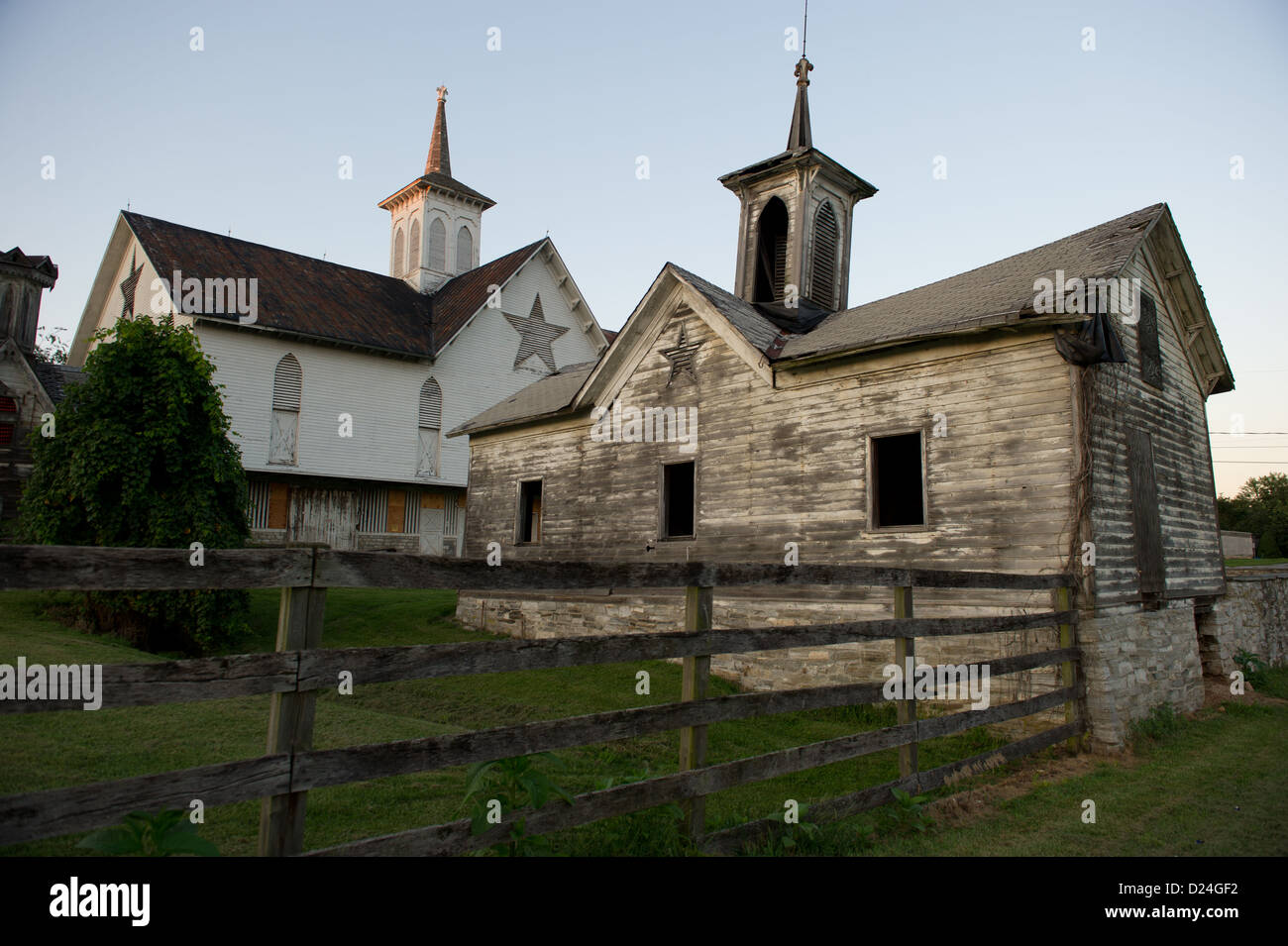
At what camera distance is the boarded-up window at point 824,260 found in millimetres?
17141

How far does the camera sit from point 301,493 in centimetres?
2612

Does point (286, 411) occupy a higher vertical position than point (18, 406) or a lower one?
higher

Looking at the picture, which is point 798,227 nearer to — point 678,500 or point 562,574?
point 678,500

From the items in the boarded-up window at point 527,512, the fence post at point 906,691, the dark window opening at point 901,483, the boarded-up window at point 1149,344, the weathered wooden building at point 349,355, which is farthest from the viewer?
the weathered wooden building at point 349,355

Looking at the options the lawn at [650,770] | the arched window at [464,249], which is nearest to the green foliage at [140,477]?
the lawn at [650,770]

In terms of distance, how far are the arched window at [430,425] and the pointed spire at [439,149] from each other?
13448 mm

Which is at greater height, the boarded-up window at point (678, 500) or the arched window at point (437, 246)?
the arched window at point (437, 246)

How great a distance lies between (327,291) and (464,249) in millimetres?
8879

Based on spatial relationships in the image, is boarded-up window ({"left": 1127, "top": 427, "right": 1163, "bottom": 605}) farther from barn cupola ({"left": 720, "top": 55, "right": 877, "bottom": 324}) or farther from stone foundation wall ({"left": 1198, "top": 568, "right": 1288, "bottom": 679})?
barn cupola ({"left": 720, "top": 55, "right": 877, "bottom": 324})

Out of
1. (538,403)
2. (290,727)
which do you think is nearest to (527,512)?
(538,403)

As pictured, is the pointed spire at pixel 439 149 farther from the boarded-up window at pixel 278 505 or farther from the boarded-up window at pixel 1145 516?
the boarded-up window at pixel 1145 516

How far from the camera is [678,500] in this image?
15367 mm
